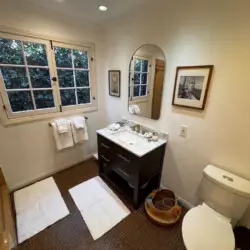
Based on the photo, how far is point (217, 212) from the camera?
49.0 inches

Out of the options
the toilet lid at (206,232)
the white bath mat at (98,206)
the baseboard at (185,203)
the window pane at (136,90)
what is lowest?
the white bath mat at (98,206)

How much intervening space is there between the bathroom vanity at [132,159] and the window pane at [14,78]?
1.13 metres

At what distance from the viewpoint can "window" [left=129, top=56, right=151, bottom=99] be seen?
1.73m

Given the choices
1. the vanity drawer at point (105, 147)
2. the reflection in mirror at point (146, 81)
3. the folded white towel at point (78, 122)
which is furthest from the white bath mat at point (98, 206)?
the reflection in mirror at point (146, 81)

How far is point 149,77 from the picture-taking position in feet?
5.59

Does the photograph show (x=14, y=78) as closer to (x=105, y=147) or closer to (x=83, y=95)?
(x=83, y=95)

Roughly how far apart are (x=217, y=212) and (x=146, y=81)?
156 centimetres

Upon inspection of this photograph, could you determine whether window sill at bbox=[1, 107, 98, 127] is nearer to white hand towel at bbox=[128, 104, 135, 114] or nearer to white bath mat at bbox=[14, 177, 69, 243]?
white hand towel at bbox=[128, 104, 135, 114]

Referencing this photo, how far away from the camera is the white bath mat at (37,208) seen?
145 centimetres

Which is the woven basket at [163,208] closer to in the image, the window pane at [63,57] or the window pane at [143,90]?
the window pane at [143,90]

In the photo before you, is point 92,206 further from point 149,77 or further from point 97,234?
point 149,77

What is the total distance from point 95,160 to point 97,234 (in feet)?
4.32

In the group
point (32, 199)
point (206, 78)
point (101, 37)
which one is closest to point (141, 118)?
point (206, 78)

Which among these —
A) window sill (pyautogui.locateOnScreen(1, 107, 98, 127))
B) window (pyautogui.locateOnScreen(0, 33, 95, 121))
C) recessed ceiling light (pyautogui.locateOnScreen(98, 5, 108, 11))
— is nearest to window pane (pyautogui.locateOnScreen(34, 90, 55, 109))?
window (pyautogui.locateOnScreen(0, 33, 95, 121))
